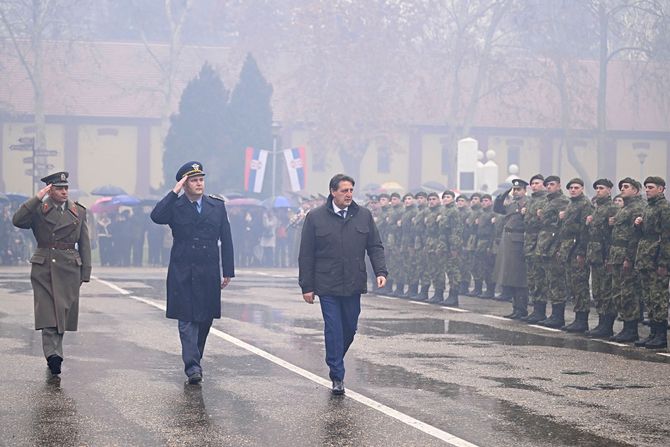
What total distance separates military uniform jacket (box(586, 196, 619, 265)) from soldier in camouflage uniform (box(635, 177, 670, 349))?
125 cm

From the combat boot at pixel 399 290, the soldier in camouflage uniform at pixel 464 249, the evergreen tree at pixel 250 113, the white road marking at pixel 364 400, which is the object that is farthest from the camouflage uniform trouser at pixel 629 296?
the evergreen tree at pixel 250 113

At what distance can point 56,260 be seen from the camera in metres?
12.5

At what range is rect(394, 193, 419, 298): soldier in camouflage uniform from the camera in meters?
25.1

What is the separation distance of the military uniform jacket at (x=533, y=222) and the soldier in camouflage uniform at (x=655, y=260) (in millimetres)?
3081

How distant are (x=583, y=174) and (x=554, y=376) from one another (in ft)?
165

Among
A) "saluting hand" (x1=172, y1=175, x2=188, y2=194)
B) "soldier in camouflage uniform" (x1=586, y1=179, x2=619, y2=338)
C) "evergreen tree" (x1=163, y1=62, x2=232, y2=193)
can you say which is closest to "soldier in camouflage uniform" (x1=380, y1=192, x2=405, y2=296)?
"soldier in camouflage uniform" (x1=586, y1=179, x2=619, y2=338)

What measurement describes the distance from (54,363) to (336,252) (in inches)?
107

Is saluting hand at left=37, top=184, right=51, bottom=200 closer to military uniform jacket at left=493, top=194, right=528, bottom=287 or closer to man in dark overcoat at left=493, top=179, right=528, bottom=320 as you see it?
man in dark overcoat at left=493, top=179, right=528, bottom=320

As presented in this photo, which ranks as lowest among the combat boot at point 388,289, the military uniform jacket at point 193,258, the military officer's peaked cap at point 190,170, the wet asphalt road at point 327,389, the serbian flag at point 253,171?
the combat boot at point 388,289

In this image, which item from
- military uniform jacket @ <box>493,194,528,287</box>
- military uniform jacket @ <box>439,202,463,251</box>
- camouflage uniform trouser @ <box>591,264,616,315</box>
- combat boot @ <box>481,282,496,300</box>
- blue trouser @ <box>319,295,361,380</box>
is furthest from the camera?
combat boot @ <box>481,282,496,300</box>

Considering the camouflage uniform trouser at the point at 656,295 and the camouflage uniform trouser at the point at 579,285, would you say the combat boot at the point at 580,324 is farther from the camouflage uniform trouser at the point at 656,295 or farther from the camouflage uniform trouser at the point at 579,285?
the camouflage uniform trouser at the point at 656,295

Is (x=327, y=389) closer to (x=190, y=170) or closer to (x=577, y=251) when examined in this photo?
(x=190, y=170)

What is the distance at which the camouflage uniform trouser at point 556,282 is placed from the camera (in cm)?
1820

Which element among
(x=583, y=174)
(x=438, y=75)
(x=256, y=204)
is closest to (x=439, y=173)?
(x=438, y=75)
